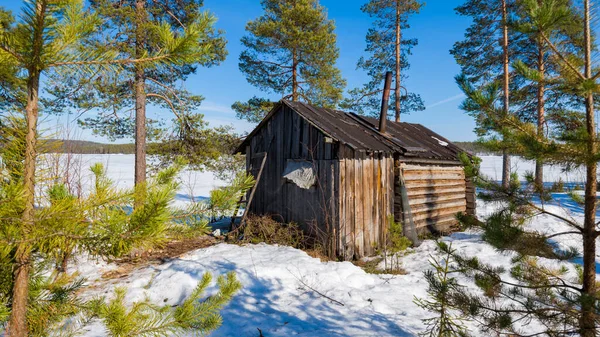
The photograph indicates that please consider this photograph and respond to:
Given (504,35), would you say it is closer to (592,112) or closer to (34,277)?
(592,112)

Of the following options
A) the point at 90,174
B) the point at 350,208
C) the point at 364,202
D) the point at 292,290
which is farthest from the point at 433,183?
the point at 90,174

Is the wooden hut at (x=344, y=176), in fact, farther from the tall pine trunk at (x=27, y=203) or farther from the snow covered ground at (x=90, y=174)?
the tall pine trunk at (x=27, y=203)

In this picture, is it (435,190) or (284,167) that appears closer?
(284,167)

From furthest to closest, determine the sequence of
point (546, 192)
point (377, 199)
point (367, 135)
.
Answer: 1. point (367, 135)
2. point (377, 199)
3. point (546, 192)

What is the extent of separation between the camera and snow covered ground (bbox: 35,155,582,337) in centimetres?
477

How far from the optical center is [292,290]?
614 cm

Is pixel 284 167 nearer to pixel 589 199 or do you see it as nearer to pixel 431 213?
pixel 431 213

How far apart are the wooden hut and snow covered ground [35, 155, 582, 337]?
4.16 feet

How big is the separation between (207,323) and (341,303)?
10.7 feet

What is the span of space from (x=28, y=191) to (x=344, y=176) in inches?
279

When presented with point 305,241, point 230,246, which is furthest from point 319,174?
point 230,246

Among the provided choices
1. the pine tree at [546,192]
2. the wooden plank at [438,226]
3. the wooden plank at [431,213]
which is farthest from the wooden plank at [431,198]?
the pine tree at [546,192]

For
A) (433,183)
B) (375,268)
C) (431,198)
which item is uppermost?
(433,183)

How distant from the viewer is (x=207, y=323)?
109 inches
